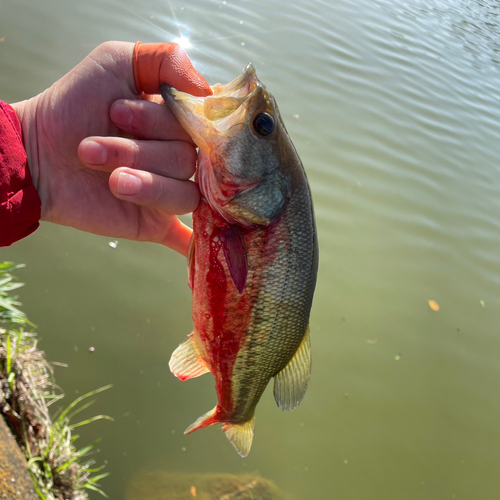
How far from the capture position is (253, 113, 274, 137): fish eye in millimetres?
1724

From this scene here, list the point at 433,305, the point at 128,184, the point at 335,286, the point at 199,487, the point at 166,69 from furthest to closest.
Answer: the point at 433,305
the point at 335,286
the point at 199,487
the point at 166,69
the point at 128,184

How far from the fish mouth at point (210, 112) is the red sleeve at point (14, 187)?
674 millimetres

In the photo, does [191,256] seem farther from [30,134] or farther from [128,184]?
[30,134]

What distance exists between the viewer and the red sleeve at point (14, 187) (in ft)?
5.76

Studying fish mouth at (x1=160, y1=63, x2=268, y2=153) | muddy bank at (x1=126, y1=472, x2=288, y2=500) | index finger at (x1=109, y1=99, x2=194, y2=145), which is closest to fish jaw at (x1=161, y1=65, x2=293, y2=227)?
fish mouth at (x1=160, y1=63, x2=268, y2=153)

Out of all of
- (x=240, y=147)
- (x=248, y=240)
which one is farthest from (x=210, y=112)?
(x=248, y=240)

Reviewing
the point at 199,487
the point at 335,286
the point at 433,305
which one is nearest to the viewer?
the point at 199,487

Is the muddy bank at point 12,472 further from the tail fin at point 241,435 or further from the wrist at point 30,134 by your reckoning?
the wrist at point 30,134

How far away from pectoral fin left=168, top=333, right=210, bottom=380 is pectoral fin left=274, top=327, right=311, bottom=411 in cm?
36

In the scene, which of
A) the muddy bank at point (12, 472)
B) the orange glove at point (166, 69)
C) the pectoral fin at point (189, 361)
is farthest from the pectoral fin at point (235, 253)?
the muddy bank at point (12, 472)

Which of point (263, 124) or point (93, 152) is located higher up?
point (263, 124)

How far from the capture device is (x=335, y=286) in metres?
4.55

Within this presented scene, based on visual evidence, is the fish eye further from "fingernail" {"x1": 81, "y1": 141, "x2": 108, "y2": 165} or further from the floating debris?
the floating debris

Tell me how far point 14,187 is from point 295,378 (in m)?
1.49
